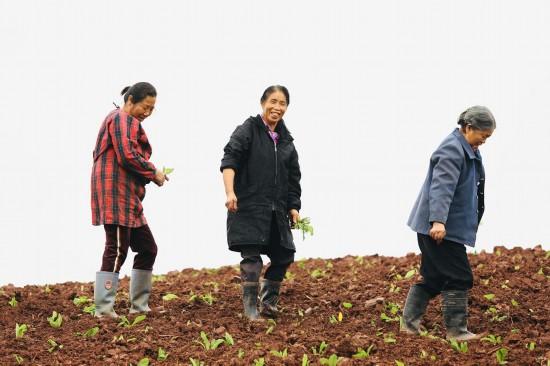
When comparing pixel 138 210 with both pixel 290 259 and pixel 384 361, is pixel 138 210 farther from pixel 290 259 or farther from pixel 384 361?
pixel 384 361

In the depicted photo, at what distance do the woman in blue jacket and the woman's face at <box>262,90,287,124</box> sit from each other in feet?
5.31

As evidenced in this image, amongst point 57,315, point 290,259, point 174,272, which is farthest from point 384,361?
point 174,272

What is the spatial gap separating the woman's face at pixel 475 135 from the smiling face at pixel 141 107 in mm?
3118

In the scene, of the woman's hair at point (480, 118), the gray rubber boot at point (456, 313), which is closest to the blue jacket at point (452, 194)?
the woman's hair at point (480, 118)

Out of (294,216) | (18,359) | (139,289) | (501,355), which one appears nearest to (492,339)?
(501,355)

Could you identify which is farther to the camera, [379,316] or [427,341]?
[379,316]

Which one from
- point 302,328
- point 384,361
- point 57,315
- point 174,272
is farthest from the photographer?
point 174,272

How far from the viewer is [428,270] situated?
908cm

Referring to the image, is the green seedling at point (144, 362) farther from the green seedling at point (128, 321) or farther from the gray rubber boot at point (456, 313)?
the gray rubber boot at point (456, 313)

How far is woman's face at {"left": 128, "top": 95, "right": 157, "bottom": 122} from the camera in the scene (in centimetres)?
972

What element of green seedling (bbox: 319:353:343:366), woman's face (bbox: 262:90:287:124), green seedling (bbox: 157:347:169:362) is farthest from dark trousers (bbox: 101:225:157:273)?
green seedling (bbox: 319:353:343:366)

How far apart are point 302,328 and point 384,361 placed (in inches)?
61.0

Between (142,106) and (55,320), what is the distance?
2438 millimetres

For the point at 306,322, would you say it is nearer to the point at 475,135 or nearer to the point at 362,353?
the point at 362,353
